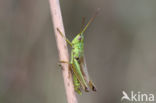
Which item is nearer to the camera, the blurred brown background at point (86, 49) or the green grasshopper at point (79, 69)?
the green grasshopper at point (79, 69)

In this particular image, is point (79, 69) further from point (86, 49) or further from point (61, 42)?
point (86, 49)

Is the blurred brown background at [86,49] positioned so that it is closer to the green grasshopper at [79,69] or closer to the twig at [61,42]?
the green grasshopper at [79,69]

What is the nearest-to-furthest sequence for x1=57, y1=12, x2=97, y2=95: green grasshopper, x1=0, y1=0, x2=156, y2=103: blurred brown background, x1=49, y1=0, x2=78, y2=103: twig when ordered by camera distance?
x1=49, y1=0, x2=78, y2=103: twig < x1=57, y1=12, x2=97, y2=95: green grasshopper < x1=0, y1=0, x2=156, y2=103: blurred brown background

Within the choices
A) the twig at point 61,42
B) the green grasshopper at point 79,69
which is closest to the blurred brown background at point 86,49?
the green grasshopper at point 79,69

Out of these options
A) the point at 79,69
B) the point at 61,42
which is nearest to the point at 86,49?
the point at 79,69

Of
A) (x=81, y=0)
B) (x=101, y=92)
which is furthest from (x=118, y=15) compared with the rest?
(x=101, y=92)

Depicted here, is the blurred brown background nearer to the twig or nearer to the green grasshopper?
the green grasshopper

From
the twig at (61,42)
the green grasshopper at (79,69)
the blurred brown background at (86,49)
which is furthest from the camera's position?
the blurred brown background at (86,49)

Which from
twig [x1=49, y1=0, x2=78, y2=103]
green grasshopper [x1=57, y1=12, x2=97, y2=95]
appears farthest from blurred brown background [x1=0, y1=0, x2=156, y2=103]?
twig [x1=49, y1=0, x2=78, y2=103]

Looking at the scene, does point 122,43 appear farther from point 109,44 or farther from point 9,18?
point 9,18

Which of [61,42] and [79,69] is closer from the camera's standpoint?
[61,42]
